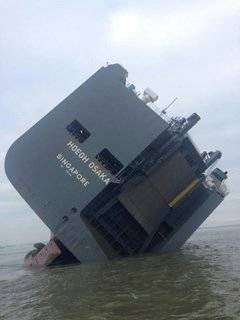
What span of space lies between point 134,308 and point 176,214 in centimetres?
1264

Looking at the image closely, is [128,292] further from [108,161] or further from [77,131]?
[77,131]

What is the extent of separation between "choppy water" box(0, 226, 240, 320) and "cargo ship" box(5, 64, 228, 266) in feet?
7.71

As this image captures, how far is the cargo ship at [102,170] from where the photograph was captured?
17016 mm

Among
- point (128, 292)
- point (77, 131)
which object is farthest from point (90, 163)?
point (128, 292)

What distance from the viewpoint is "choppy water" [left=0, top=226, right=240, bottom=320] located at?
849 centimetres

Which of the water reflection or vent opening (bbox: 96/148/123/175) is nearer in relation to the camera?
the water reflection

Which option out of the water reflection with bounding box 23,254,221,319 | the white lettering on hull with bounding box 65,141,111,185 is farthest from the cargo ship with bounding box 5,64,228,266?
the water reflection with bounding box 23,254,221,319

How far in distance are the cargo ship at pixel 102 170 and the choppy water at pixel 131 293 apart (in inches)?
92.5

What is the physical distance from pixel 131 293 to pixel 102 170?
7.09 meters

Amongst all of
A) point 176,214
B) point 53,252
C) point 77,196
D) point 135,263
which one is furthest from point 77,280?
point 176,214

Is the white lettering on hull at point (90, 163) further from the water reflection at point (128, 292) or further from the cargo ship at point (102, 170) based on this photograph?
the water reflection at point (128, 292)

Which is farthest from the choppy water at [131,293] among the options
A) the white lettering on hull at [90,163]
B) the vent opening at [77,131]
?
the vent opening at [77,131]

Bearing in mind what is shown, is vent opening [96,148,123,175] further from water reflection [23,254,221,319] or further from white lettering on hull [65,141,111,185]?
water reflection [23,254,221,319]

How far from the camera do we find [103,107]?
17.5 metres
